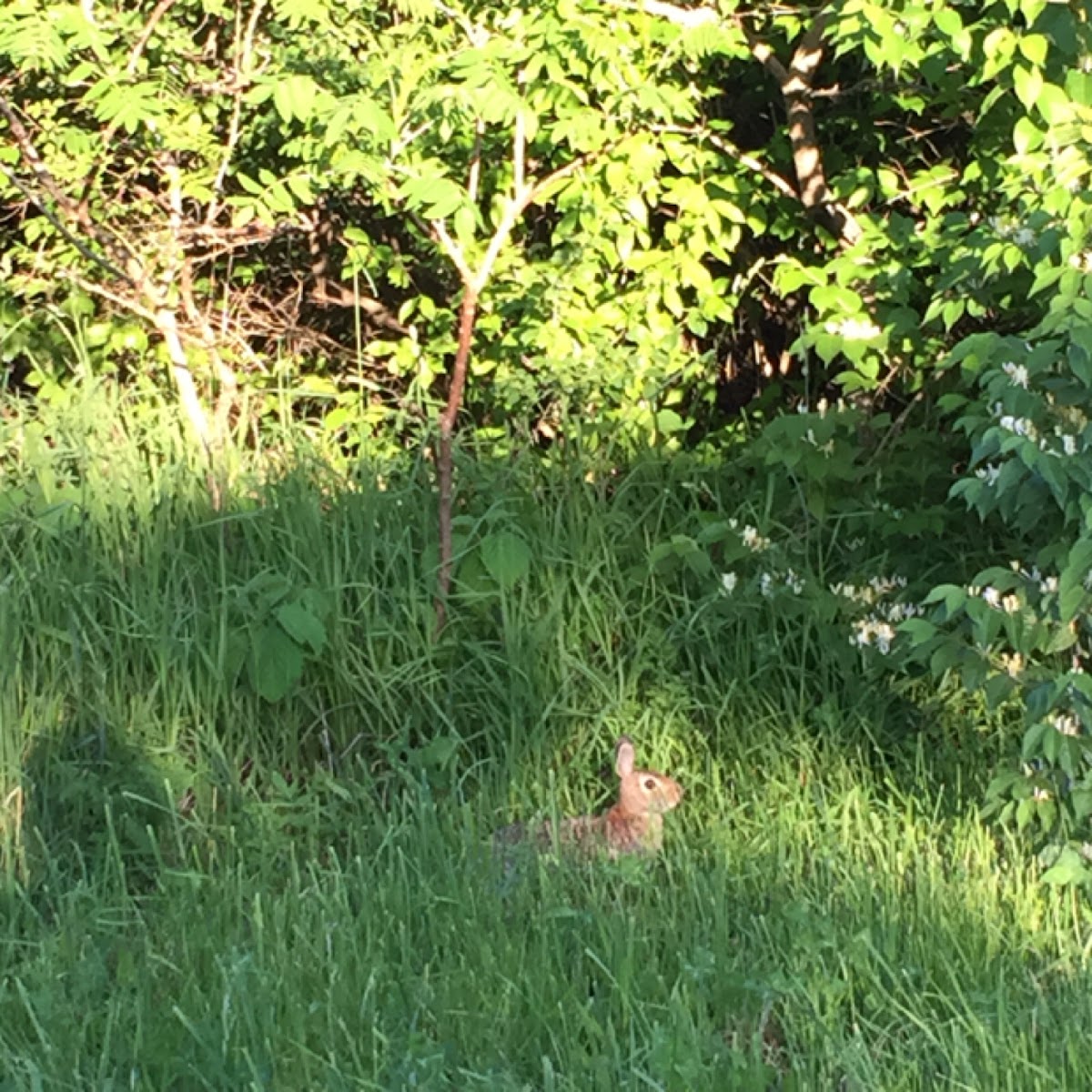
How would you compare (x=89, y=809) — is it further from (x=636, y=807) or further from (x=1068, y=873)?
(x=1068, y=873)

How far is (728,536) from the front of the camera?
4406mm

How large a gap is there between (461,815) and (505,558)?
790 mm

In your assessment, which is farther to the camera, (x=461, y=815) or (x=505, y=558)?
(x=505, y=558)

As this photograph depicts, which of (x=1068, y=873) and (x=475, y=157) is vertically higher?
(x=475, y=157)

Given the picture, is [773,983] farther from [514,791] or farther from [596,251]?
[596,251]

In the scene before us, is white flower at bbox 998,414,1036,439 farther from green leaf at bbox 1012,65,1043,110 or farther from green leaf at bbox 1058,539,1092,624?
green leaf at bbox 1012,65,1043,110

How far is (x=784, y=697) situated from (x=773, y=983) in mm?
1502

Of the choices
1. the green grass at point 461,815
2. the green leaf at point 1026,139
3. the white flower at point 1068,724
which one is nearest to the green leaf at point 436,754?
the green grass at point 461,815

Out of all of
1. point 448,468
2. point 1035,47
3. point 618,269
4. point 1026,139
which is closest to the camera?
point 1035,47

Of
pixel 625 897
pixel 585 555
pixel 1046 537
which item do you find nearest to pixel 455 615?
pixel 585 555

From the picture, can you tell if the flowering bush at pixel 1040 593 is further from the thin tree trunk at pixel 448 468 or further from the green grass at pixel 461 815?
the thin tree trunk at pixel 448 468

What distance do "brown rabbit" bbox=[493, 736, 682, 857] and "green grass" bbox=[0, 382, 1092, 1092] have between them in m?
0.09

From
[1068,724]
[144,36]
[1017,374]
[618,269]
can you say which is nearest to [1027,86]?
[1017,374]

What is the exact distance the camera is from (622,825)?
12.0 ft
